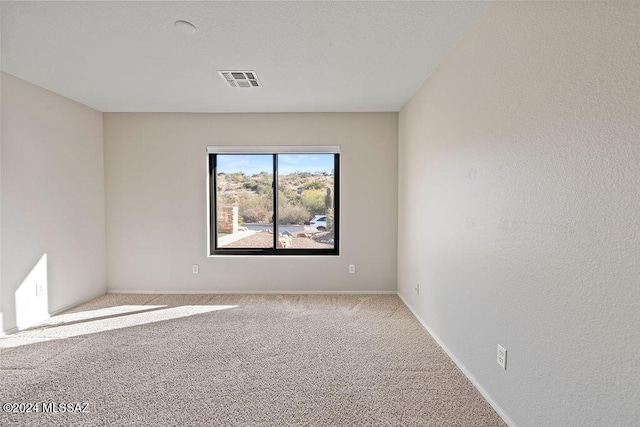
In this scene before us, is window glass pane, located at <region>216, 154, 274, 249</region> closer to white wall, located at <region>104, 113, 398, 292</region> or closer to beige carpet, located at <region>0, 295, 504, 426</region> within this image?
white wall, located at <region>104, 113, 398, 292</region>

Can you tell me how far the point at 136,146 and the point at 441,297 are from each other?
409cm

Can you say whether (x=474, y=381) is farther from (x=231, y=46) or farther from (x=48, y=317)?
(x=48, y=317)

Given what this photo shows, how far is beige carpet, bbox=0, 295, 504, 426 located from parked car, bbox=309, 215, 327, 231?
119 cm

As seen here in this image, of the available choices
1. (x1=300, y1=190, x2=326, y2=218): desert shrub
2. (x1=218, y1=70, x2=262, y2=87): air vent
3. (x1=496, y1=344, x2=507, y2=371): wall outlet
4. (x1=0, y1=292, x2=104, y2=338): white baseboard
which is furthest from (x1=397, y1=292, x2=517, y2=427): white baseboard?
(x1=0, y1=292, x2=104, y2=338): white baseboard

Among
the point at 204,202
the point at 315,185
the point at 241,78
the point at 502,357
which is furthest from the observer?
the point at 315,185

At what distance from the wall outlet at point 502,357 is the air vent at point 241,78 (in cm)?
282

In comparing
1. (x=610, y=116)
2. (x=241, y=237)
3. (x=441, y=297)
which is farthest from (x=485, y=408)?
(x=241, y=237)

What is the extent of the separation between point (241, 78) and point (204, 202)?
1786 millimetres

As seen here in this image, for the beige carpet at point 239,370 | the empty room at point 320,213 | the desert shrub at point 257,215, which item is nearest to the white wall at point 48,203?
the empty room at point 320,213

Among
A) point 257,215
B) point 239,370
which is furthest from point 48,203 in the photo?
point 239,370

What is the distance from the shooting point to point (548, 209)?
130 centimetres

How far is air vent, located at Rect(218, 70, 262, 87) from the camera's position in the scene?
2.65 m

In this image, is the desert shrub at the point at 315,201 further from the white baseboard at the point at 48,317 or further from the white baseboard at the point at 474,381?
the white baseboard at the point at 48,317

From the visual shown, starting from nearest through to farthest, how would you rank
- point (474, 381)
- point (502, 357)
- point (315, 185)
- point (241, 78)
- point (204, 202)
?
point (502, 357) → point (474, 381) → point (241, 78) → point (204, 202) → point (315, 185)
